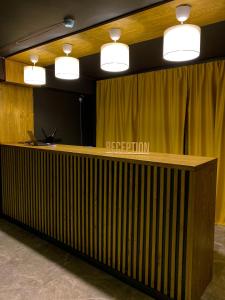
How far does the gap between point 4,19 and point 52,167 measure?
150cm

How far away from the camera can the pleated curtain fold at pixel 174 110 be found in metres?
3.29

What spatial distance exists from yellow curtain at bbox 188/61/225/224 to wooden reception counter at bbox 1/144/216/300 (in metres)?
1.57

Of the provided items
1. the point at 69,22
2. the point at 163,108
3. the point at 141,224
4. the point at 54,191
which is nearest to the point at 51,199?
the point at 54,191

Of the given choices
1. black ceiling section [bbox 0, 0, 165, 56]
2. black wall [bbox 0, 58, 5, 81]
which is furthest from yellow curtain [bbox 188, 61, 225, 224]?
black wall [bbox 0, 58, 5, 81]

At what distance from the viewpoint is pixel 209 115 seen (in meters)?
3.33

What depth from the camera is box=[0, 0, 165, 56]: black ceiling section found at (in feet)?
5.87

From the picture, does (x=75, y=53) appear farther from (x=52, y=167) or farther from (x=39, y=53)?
(x=52, y=167)

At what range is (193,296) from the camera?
5.43ft

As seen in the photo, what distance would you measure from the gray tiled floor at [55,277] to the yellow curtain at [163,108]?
1.71 metres

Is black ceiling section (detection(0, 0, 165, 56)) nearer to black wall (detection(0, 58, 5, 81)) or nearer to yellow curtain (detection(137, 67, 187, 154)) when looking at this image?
black wall (detection(0, 58, 5, 81))

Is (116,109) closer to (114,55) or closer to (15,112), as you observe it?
(15,112)

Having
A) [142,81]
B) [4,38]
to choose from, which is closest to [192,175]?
[4,38]

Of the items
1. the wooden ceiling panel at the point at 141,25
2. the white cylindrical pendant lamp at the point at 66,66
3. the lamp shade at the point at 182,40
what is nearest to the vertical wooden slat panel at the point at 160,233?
the lamp shade at the point at 182,40

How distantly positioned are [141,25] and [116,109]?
→ 231cm
